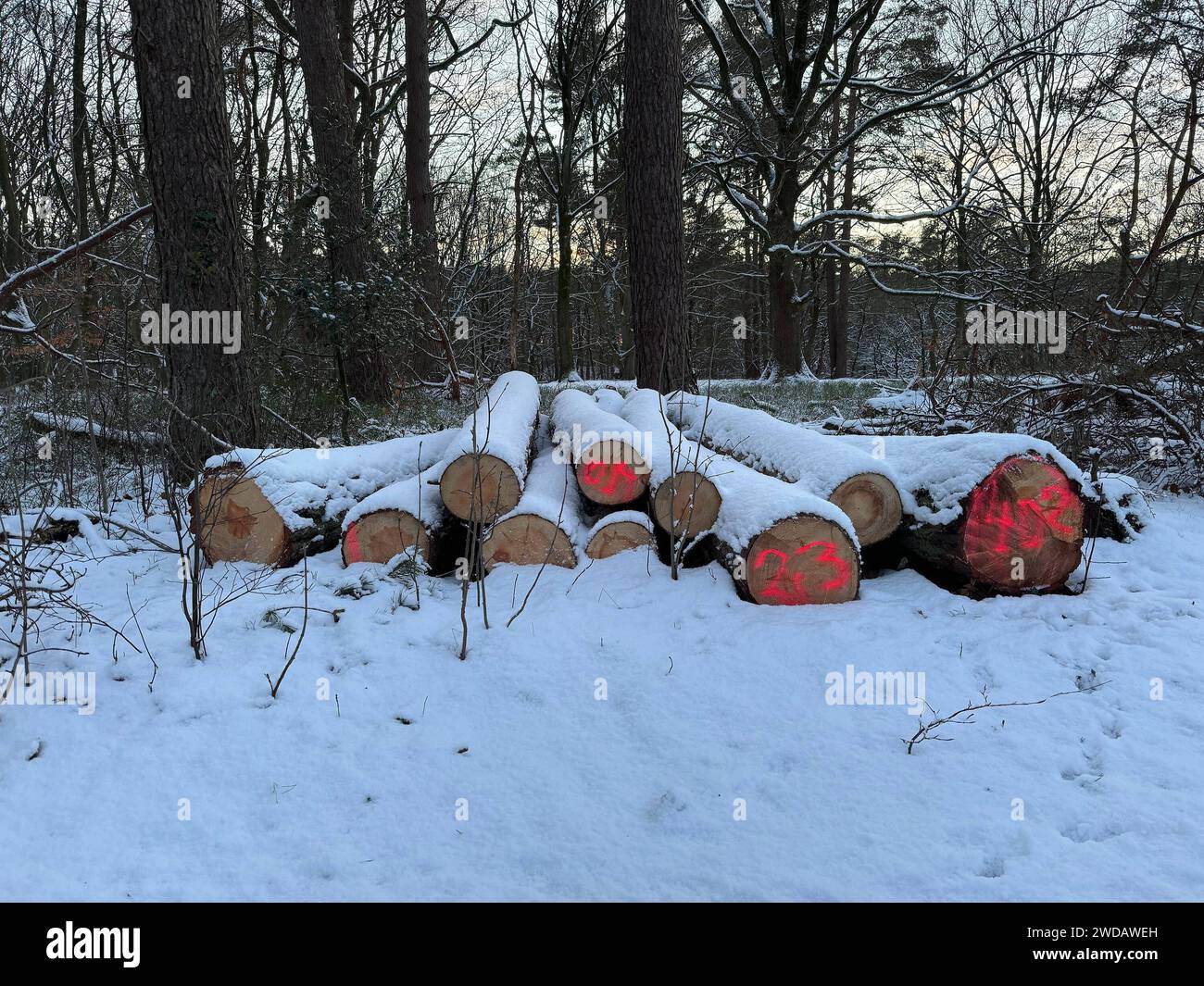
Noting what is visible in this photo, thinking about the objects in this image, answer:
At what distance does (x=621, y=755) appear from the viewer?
2459 mm

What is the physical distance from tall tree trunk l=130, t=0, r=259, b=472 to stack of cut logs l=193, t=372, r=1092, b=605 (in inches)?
48.5

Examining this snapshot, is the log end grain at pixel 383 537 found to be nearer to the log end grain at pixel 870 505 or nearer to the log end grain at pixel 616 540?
the log end grain at pixel 616 540

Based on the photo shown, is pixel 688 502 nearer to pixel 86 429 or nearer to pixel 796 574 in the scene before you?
pixel 796 574

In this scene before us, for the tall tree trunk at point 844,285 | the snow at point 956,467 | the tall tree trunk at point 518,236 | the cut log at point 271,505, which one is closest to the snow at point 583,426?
the cut log at point 271,505

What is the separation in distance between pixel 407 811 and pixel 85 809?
0.93 m

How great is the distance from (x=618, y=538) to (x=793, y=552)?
0.98 metres

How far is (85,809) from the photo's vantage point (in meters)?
2.11

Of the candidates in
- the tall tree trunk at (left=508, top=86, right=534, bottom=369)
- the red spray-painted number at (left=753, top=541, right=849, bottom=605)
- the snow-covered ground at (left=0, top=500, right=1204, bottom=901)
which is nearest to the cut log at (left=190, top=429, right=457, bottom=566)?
the snow-covered ground at (left=0, top=500, right=1204, bottom=901)

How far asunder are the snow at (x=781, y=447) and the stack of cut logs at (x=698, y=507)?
14 millimetres

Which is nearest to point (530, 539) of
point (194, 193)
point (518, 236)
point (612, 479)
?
point (612, 479)

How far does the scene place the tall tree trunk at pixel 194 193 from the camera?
4.72 metres

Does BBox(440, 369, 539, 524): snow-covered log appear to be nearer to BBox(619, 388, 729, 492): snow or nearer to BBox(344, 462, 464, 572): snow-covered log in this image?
BBox(344, 462, 464, 572): snow-covered log
